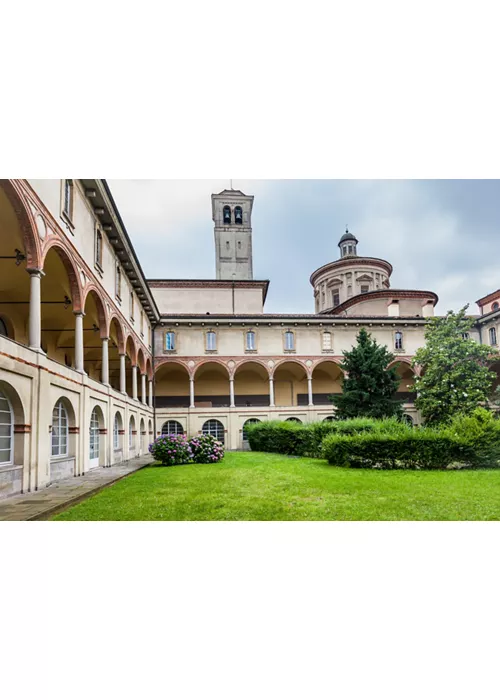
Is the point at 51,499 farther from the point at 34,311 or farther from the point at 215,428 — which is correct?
the point at 215,428

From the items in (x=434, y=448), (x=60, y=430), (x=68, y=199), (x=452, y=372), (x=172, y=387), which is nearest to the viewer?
(x=60, y=430)

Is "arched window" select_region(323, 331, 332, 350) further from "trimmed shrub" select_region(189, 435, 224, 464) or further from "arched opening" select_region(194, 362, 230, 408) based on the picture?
"trimmed shrub" select_region(189, 435, 224, 464)

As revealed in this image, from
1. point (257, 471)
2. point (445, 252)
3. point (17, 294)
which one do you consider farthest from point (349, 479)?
point (17, 294)

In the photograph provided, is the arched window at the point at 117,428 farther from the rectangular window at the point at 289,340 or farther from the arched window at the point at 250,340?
the rectangular window at the point at 289,340

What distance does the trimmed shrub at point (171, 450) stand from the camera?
50.6 feet

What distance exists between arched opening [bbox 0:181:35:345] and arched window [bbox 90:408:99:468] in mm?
3590

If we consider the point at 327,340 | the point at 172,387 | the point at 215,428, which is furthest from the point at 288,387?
the point at 172,387

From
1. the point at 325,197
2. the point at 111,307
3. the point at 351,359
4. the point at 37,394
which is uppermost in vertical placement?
the point at 325,197

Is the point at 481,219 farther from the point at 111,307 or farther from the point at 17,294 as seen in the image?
the point at 17,294

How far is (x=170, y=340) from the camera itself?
29109 millimetres

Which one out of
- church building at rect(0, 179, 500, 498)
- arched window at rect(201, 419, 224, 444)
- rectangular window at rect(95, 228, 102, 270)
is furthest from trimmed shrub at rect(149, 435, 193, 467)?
arched window at rect(201, 419, 224, 444)

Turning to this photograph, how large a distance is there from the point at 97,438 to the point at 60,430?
143 inches
